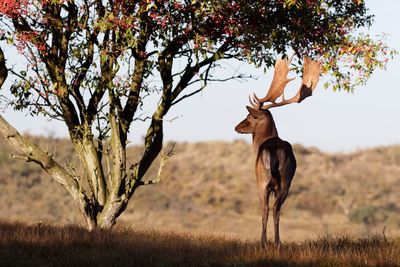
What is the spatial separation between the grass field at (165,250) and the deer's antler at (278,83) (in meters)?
3.02

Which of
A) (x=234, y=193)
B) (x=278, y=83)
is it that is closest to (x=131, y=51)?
(x=278, y=83)

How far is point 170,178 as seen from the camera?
6456cm

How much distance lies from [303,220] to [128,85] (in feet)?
120

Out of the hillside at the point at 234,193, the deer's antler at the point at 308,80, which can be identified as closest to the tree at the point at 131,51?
the deer's antler at the point at 308,80

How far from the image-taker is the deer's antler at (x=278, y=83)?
1566cm

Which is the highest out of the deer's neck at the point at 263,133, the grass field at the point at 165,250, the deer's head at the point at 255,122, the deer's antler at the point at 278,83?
the deer's antler at the point at 278,83

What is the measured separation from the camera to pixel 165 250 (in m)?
14.5

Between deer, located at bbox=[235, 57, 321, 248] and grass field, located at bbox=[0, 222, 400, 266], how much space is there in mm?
922

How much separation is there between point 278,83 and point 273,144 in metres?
1.81

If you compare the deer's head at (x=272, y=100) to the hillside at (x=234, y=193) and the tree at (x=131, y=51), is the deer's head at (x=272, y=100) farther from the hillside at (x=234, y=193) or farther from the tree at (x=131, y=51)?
the hillside at (x=234, y=193)

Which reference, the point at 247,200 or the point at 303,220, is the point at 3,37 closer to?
the point at 303,220

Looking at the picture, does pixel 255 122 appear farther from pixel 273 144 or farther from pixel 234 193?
pixel 234 193

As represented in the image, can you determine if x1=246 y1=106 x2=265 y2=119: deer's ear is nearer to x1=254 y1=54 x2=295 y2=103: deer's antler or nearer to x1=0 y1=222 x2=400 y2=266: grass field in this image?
x1=254 y1=54 x2=295 y2=103: deer's antler

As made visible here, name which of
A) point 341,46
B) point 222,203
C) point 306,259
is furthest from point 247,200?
point 306,259
